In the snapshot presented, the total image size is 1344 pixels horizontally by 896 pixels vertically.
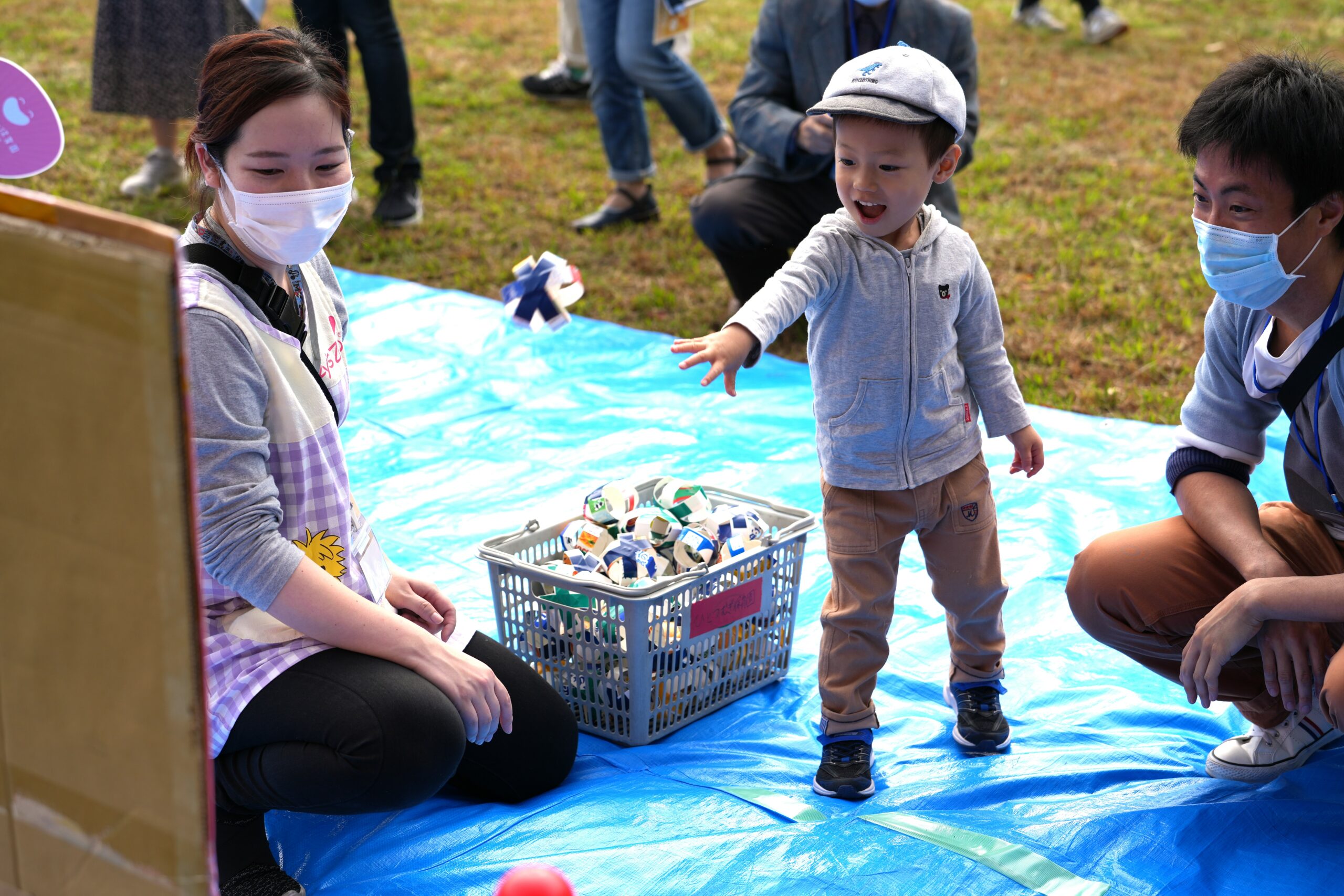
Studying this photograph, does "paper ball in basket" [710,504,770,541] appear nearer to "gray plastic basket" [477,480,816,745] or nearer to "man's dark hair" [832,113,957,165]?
"gray plastic basket" [477,480,816,745]

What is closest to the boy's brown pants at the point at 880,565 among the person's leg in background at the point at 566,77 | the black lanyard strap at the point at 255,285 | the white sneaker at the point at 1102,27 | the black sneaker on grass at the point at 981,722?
the black sneaker on grass at the point at 981,722

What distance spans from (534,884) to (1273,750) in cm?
125

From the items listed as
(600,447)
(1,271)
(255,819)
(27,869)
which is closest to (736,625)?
(255,819)

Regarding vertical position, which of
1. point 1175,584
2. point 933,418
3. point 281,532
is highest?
point 933,418

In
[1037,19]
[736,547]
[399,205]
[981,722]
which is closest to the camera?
[981,722]

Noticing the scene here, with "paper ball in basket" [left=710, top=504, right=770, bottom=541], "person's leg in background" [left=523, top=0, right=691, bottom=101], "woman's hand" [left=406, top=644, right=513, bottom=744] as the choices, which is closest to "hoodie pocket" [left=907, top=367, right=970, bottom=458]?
"paper ball in basket" [left=710, top=504, right=770, bottom=541]

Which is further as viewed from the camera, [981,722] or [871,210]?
[981,722]

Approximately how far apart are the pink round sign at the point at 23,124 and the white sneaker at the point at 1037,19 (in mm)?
7847

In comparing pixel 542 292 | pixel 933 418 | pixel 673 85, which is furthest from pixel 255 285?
pixel 673 85

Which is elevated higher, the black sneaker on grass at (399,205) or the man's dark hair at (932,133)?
the man's dark hair at (932,133)

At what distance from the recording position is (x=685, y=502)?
7.67ft

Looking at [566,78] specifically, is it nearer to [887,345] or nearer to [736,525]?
[736,525]

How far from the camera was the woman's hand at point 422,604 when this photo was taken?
77.7 inches

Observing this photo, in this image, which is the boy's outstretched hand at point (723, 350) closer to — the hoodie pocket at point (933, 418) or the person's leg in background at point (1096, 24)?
the hoodie pocket at point (933, 418)
